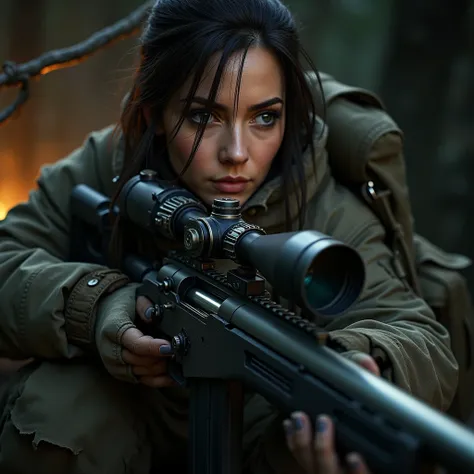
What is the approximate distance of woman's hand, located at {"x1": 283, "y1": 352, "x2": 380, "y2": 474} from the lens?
1.13m

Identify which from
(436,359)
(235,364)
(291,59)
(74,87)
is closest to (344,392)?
(235,364)

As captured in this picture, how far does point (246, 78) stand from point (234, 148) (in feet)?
0.53

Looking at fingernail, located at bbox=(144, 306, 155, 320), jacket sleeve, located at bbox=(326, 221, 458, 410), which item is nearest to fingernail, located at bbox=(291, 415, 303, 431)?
jacket sleeve, located at bbox=(326, 221, 458, 410)

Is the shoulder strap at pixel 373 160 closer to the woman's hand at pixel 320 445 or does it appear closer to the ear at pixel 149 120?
the ear at pixel 149 120

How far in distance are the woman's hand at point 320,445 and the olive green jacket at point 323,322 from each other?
0.39m

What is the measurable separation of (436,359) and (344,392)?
0.62 meters

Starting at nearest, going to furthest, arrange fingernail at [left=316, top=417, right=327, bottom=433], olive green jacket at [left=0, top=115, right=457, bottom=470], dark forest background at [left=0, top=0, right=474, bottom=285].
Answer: fingernail at [left=316, top=417, right=327, bottom=433]
olive green jacket at [left=0, top=115, right=457, bottom=470]
dark forest background at [left=0, top=0, right=474, bottom=285]

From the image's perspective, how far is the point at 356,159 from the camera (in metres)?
2.04

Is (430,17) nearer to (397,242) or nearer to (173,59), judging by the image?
(397,242)

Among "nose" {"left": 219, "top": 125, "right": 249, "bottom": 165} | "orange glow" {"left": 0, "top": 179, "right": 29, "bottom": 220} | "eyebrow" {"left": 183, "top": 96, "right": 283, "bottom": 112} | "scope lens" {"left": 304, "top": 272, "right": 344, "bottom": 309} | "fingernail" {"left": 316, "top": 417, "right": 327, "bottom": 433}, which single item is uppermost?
"eyebrow" {"left": 183, "top": 96, "right": 283, "bottom": 112}

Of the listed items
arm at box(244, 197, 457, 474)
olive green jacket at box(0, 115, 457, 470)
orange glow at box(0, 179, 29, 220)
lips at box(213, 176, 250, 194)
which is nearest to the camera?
arm at box(244, 197, 457, 474)

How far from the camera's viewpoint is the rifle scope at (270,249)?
123 cm

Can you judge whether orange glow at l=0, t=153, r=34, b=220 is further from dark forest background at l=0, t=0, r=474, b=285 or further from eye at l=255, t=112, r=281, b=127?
eye at l=255, t=112, r=281, b=127

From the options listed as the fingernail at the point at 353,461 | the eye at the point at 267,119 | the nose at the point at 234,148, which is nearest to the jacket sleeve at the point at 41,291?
the nose at the point at 234,148
